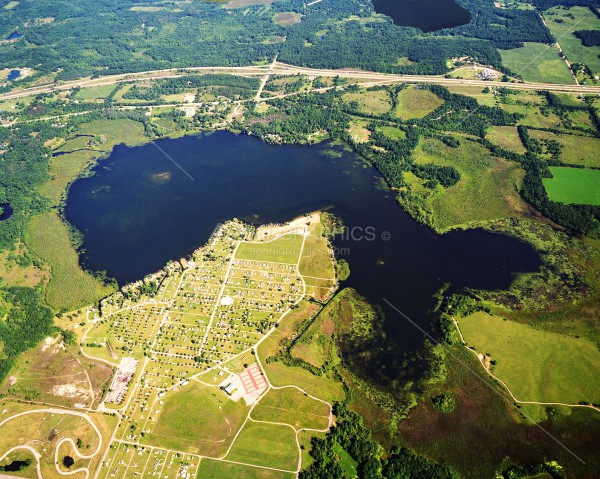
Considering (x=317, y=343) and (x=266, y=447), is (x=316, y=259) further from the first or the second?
(x=266, y=447)

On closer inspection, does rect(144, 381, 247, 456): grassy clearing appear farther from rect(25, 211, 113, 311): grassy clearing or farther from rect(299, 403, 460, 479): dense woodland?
rect(25, 211, 113, 311): grassy clearing

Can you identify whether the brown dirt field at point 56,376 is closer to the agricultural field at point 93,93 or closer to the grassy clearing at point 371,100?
the grassy clearing at point 371,100

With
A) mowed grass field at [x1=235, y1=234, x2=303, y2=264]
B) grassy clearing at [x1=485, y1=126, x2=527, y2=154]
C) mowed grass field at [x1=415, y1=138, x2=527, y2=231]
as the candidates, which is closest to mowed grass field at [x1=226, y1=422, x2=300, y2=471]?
mowed grass field at [x1=235, y1=234, x2=303, y2=264]

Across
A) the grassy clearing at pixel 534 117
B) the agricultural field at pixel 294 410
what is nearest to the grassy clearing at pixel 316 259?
the agricultural field at pixel 294 410

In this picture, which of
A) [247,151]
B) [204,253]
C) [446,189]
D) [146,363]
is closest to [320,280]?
[204,253]

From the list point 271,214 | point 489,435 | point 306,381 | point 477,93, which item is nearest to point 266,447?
point 306,381

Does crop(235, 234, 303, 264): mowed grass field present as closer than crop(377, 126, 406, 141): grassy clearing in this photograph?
Yes
